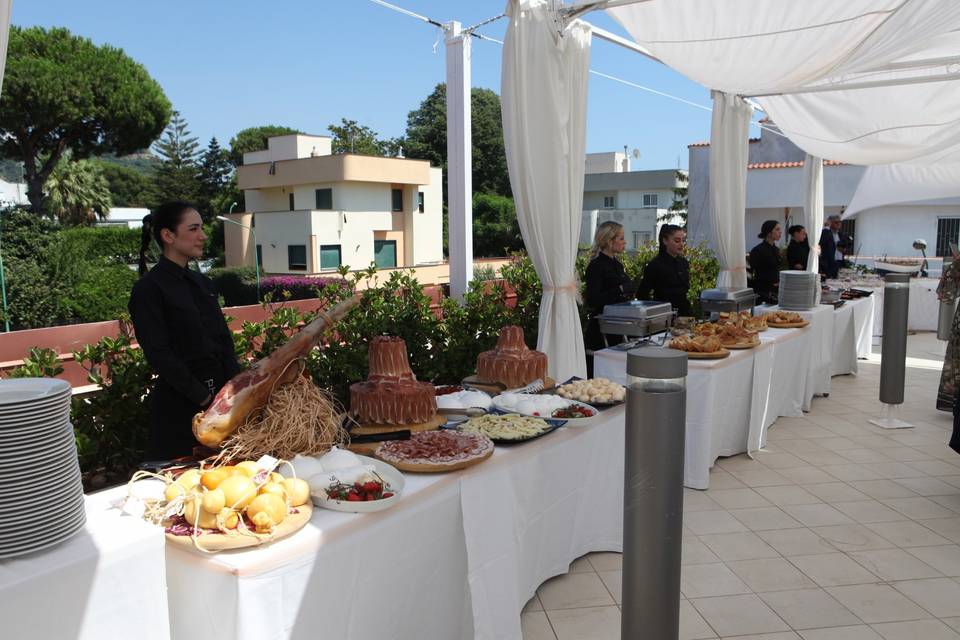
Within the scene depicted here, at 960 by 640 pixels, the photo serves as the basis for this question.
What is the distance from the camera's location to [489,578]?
6.52 ft

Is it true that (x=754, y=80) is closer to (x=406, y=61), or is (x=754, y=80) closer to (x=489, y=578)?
(x=489, y=578)

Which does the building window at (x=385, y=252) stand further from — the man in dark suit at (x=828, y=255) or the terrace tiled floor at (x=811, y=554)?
the terrace tiled floor at (x=811, y=554)

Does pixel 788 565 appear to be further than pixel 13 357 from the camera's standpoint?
No

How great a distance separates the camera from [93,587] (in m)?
1.26

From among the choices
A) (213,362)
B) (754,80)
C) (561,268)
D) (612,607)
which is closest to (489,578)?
(612,607)

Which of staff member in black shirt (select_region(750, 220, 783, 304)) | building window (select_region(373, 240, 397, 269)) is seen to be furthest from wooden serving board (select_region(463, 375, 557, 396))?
building window (select_region(373, 240, 397, 269))

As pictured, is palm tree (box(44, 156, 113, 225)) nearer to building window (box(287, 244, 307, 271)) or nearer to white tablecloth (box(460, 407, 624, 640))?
building window (box(287, 244, 307, 271))

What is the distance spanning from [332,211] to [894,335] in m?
28.9

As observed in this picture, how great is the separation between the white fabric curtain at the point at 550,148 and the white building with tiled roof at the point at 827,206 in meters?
16.7

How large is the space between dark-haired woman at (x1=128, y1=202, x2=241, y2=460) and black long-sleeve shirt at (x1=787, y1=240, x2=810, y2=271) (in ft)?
21.8

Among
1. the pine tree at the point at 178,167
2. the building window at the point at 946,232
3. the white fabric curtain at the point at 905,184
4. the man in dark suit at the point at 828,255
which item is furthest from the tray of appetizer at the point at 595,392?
the pine tree at the point at 178,167

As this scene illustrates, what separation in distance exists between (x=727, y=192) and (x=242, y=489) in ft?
18.0

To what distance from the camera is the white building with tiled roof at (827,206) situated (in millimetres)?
20766

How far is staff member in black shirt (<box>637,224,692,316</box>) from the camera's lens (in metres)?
4.27
